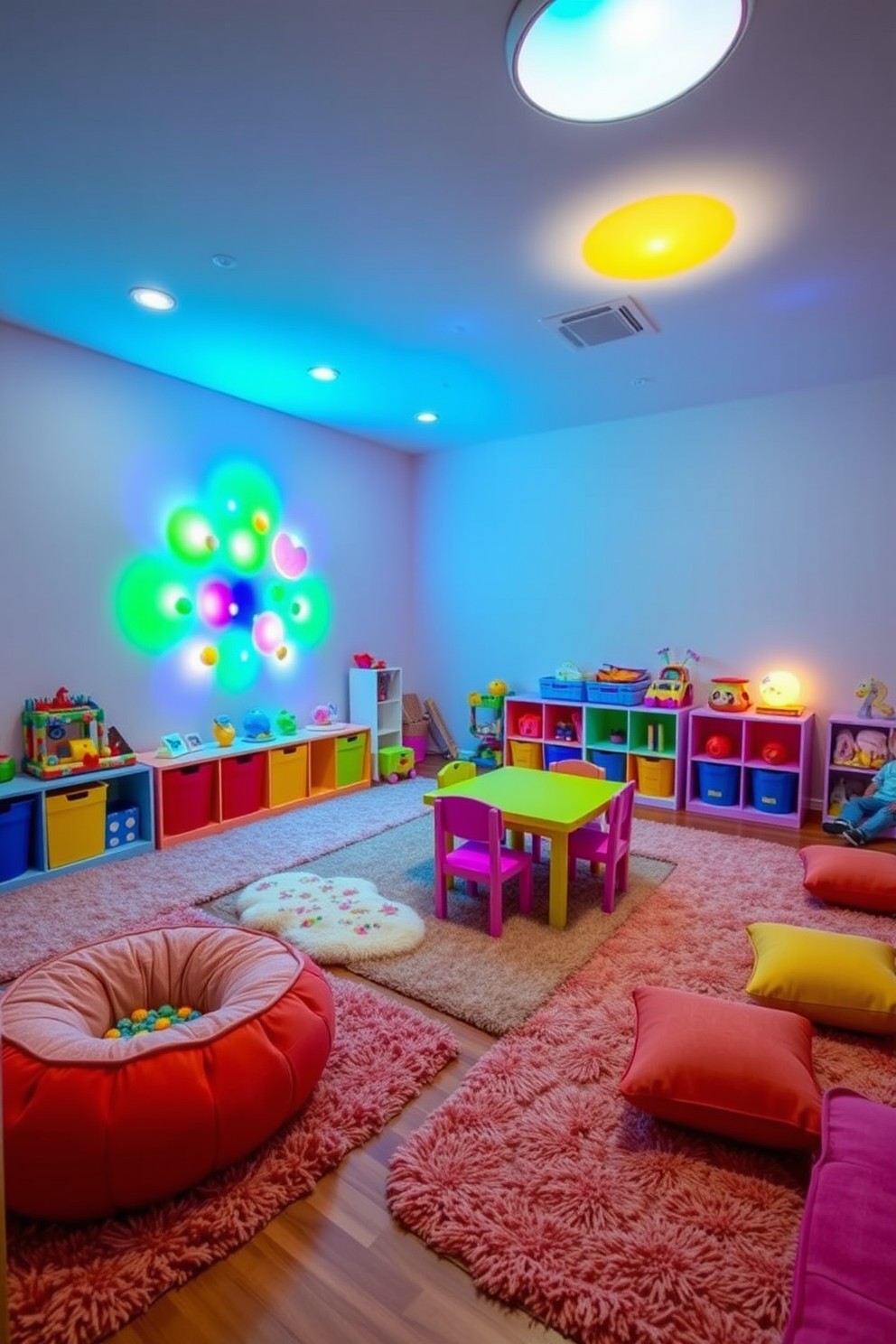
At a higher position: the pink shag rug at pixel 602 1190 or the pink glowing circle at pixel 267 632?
the pink glowing circle at pixel 267 632

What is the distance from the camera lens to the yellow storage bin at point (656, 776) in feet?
14.8

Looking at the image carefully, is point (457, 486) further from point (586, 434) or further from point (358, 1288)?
point (358, 1288)

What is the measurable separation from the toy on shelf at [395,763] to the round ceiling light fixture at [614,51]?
13.4 feet

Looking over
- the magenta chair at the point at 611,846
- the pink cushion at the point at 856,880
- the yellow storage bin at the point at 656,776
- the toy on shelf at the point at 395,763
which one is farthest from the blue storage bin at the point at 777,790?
the toy on shelf at the point at 395,763

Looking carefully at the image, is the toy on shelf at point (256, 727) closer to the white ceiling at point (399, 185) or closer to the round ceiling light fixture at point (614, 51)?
the white ceiling at point (399, 185)

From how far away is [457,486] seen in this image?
19.1ft

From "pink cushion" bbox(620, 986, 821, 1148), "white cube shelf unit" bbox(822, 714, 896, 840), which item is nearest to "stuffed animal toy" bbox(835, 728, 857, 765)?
"white cube shelf unit" bbox(822, 714, 896, 840)

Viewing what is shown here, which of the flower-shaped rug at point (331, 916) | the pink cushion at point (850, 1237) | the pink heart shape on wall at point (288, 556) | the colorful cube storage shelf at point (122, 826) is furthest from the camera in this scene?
the pink heart shape on wall at point (288, 556)

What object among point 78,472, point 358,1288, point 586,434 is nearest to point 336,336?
point 78,472

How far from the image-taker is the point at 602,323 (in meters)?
3.28

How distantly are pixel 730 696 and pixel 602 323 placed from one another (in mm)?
2432

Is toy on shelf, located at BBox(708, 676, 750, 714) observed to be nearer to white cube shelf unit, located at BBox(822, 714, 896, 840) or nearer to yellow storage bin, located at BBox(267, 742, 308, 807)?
white cube shelf unit, located at BBox(822, 714, 896, 840)

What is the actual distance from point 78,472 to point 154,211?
5.57ft

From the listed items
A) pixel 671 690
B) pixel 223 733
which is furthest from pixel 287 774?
pixel 671 690
